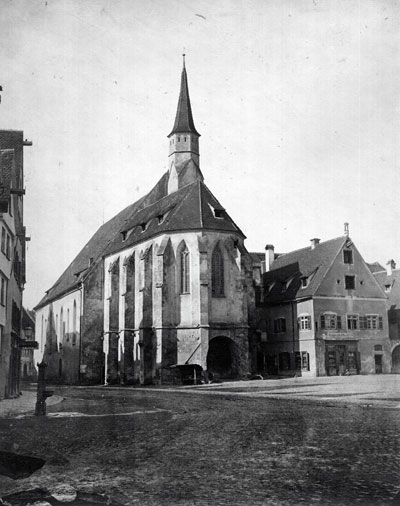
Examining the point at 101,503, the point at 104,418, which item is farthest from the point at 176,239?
the point at 101,503

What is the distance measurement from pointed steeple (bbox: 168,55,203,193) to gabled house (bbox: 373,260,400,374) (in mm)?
20218

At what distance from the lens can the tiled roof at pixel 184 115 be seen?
56472mm

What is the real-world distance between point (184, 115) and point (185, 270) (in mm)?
21676

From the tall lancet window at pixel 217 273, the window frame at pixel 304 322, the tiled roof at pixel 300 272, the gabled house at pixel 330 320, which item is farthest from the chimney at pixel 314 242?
the tall lancet window at pixel 217 273

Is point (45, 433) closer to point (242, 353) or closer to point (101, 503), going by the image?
point (101, 503)

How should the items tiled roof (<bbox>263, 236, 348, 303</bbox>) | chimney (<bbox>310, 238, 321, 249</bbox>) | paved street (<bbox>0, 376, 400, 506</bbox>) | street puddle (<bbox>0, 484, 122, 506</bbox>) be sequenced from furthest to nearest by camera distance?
chimney (<bbox>310, 238, 321, 249</bbox>) < tiled roof (<bbox>263, 236, 348, 303</bbox>) < paved street (<bbox>0, 376, 400, 506</bbox>) < street puddle (<bbox>0, 484, 122, 506</bbox>)

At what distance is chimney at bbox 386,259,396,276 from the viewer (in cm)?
5600

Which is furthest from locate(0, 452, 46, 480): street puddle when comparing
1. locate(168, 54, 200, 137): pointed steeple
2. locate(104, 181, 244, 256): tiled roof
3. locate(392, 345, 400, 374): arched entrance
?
locate(168, 54, 200, 137): pointed steeple

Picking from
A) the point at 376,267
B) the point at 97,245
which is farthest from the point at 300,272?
the point at 97,245

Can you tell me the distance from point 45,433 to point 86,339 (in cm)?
3685

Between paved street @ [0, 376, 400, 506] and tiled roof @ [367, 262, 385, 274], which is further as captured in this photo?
tiled roof @ [367, 262, 385, 274]

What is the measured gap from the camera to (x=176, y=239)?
4234 cm

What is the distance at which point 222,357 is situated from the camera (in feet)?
136

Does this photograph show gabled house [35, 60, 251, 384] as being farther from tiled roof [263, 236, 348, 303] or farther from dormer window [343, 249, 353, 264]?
dormer window [343, 249, 353, 264]
